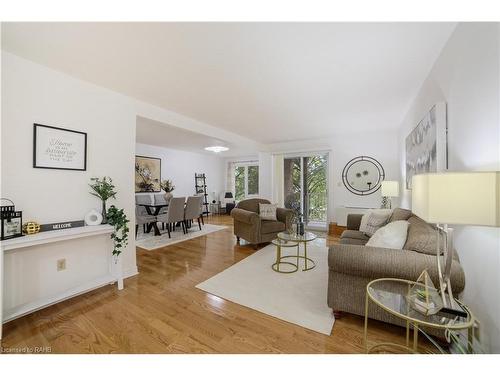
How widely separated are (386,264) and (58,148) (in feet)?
10.2

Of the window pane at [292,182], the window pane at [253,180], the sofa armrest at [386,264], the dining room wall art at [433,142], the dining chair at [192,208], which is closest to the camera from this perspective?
the sofa armrest at [386,264]

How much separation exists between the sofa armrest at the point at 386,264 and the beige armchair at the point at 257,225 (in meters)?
2.10

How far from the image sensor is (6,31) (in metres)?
1.54

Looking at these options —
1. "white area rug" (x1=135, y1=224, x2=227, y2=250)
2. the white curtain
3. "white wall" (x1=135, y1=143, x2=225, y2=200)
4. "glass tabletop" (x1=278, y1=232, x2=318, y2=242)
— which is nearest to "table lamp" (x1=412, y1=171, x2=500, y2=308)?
"glass tabletop" (x1=278, y1=232, x2=318, y2=242)

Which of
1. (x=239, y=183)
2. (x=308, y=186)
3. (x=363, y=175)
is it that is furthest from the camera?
(x=239, y=183)

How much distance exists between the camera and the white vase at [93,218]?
2.29 m

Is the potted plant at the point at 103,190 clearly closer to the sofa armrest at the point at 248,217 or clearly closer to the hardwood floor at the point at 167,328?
the hardwood floor at the point at 167,328

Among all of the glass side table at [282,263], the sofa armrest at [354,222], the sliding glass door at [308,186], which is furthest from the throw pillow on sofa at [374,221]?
the sliding glass door at [308,186]

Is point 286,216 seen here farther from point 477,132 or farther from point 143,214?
point 143,214

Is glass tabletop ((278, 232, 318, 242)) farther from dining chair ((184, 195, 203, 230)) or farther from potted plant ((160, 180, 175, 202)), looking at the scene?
potted plant ((160, 180, 175, 202))

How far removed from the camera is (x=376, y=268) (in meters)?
1.55

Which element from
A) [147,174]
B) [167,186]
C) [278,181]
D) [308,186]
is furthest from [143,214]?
[308,186]
